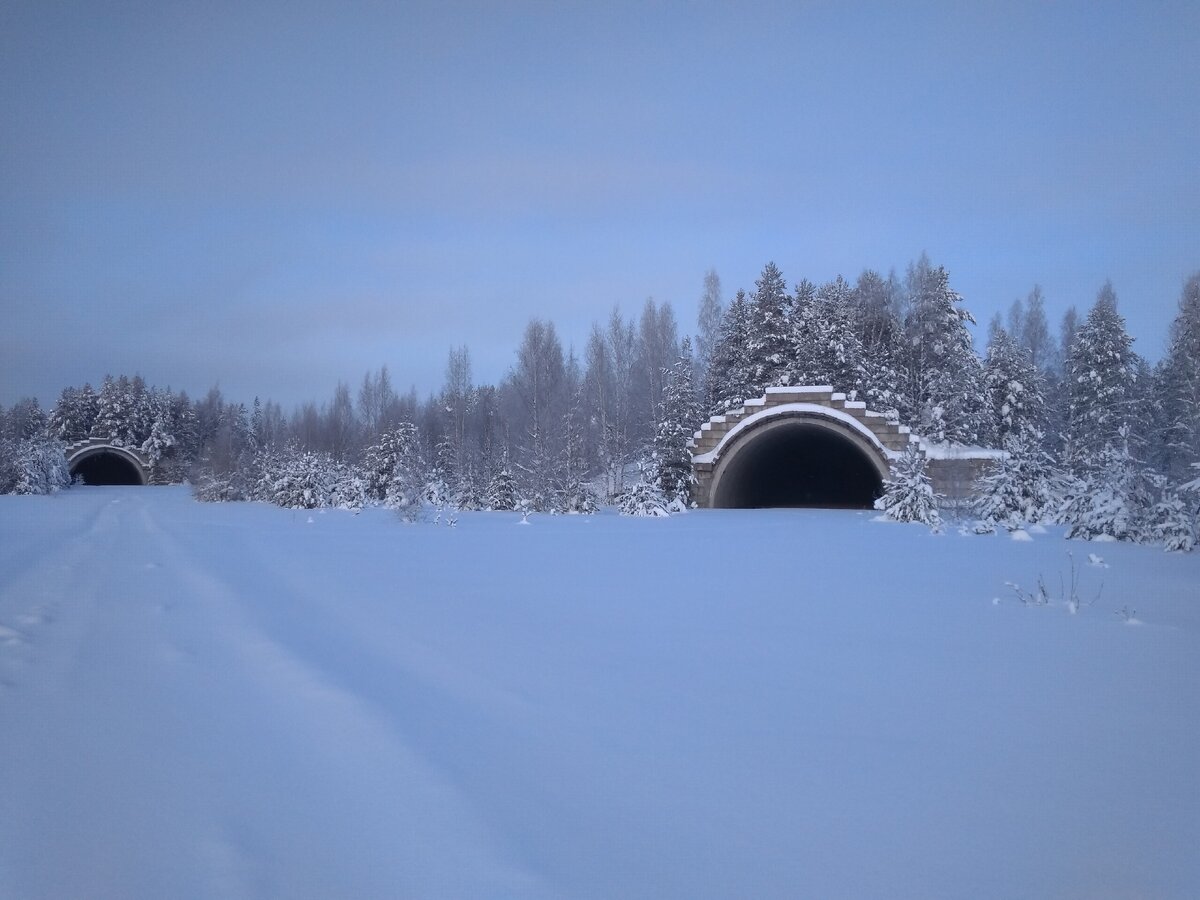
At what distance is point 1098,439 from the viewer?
3356cm

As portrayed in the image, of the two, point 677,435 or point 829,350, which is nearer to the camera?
point 677,435

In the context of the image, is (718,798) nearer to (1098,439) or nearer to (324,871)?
(324,871)

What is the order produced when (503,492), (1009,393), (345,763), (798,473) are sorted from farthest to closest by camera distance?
(798,473) < (1009,393) < (503,492) < (345,763)

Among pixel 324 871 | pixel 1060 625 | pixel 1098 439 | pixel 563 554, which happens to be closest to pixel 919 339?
pixel 1098 439

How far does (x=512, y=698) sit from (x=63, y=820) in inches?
85.9

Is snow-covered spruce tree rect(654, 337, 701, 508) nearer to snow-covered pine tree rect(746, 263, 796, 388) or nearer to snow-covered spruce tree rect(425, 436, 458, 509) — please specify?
snow-covered pine tree rect(746, 263, 796, 388)

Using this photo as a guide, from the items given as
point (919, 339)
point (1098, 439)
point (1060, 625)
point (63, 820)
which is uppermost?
point (919, 339)

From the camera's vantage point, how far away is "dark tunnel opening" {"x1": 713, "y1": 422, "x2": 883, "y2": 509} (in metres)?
26.0

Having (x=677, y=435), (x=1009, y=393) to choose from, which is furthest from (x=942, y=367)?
(x=677, y=435)

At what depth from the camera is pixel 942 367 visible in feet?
122

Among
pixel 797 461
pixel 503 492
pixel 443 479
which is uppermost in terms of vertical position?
pixel 797 461

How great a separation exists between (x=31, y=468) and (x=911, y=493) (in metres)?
43.9

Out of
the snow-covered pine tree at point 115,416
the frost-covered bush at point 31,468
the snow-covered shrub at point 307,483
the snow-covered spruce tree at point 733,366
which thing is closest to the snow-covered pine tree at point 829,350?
the snow-covered spruce tree at point 733,366

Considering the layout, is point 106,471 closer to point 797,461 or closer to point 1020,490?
point 797,461
